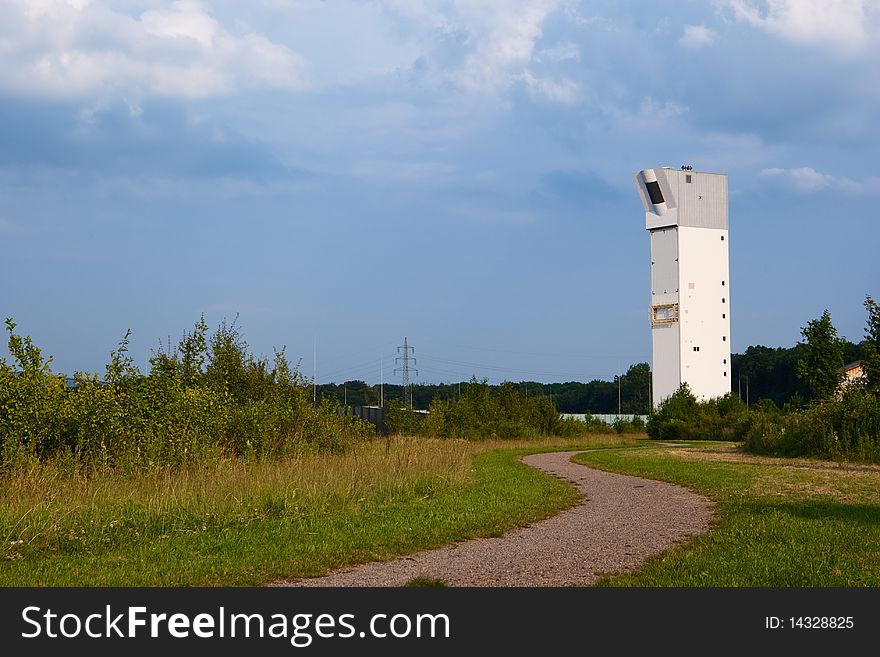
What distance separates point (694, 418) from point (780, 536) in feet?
182

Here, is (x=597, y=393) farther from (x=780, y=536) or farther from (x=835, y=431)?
(x=780, y=536)

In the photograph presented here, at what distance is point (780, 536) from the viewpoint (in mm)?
11016

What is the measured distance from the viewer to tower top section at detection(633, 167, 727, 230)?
76312 mm

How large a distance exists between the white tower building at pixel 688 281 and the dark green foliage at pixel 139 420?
188 ft

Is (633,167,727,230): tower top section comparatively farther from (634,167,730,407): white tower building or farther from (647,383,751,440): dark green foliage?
(647,383,751,440): dark green foliage

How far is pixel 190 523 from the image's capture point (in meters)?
12.0

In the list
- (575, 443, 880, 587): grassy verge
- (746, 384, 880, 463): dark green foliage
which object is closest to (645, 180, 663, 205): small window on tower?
(746, 384, 880, 463): dark green foliage

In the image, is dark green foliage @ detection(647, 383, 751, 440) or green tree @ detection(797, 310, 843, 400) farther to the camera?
dark green foliage @ detection(647, 383, 751, 440)

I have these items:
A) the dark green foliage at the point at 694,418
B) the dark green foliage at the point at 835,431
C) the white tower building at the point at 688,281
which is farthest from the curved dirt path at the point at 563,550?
the white tower building at the point at 688,281

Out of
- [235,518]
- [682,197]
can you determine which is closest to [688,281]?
[682,197]

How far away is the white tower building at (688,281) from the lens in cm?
7569

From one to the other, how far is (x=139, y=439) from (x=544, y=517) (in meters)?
7.76

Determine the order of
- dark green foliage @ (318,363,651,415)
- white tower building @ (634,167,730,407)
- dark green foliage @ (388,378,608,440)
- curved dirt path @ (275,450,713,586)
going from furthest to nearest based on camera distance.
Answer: dark green foliage @ (318,363,651,415)
white tower building @ (634,167,730,407)
dark green foliage @ (388,378,608,440)
curved dirt path @ (275,450,713,586)

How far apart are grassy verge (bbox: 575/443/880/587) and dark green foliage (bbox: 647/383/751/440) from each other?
39.1m
